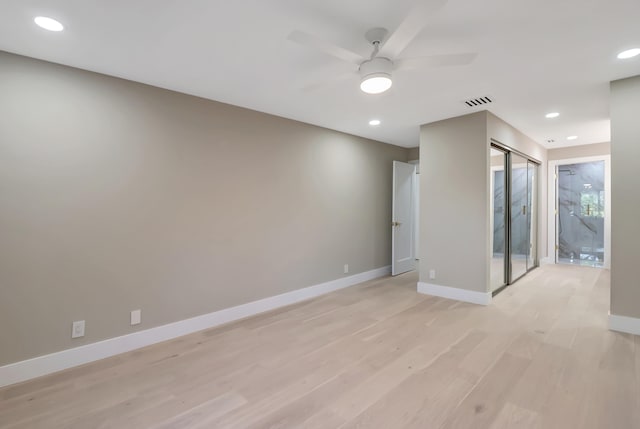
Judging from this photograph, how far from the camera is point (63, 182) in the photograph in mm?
2420

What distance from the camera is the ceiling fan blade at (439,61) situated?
1.72 metres

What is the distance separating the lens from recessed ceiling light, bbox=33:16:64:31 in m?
1.87

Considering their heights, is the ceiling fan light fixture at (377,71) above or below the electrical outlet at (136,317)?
above

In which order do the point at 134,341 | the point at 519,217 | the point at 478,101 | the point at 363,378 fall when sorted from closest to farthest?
the point at 363,378 → the point at 134,341 → the point at 478,101 → the point at 519,217

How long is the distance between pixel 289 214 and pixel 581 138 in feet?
18.3

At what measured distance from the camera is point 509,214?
4449 millimetres

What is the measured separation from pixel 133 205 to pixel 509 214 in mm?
4956

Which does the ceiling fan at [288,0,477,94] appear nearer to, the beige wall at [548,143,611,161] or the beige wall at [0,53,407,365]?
the beige wall at [0,53,407,365]

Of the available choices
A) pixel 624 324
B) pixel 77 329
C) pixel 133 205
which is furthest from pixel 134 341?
pixel 624 324

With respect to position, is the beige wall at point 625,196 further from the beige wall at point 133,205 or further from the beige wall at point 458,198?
the beige wall at point 133,205

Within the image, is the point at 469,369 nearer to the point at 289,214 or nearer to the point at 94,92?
the point at 289,214

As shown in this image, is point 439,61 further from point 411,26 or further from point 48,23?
point 48,23

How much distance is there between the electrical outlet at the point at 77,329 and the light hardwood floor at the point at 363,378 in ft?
0.88

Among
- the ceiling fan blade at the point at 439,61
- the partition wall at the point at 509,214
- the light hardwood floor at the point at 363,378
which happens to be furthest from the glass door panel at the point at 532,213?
the ceiling fan blade at the point at 439,61
